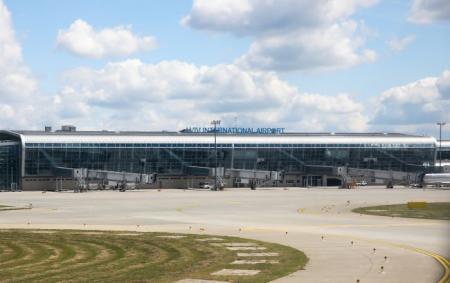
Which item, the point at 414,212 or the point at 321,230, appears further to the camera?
the point at 414,212

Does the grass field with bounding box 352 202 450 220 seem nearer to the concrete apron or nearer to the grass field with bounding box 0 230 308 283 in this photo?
the concrete apron

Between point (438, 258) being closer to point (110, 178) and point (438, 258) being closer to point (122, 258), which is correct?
point (122, 258)

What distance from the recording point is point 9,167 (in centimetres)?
18188

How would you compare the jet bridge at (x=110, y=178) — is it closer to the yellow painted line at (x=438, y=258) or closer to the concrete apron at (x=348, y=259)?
the concrete apron at (x=348, y=259)

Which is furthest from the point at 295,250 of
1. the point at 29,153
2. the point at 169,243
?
the point at 29,153

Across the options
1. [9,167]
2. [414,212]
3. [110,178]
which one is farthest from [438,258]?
[9,167]

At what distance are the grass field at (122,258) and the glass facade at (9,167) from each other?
5330 inches

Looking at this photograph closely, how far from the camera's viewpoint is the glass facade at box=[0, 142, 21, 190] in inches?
7146

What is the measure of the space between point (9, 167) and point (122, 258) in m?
152

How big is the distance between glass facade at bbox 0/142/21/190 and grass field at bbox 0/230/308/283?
444ft

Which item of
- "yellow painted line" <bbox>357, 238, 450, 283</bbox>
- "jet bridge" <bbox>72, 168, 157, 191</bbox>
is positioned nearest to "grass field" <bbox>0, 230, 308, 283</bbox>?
"yellow painted line" <bbox>357, 238, 450, 283</bbox>

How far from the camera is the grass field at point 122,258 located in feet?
104

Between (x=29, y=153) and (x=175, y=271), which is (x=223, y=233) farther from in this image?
(x=29, y=153)

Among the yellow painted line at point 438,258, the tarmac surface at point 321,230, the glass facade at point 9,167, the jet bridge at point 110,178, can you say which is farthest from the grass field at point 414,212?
the glass facade at point 9,167
